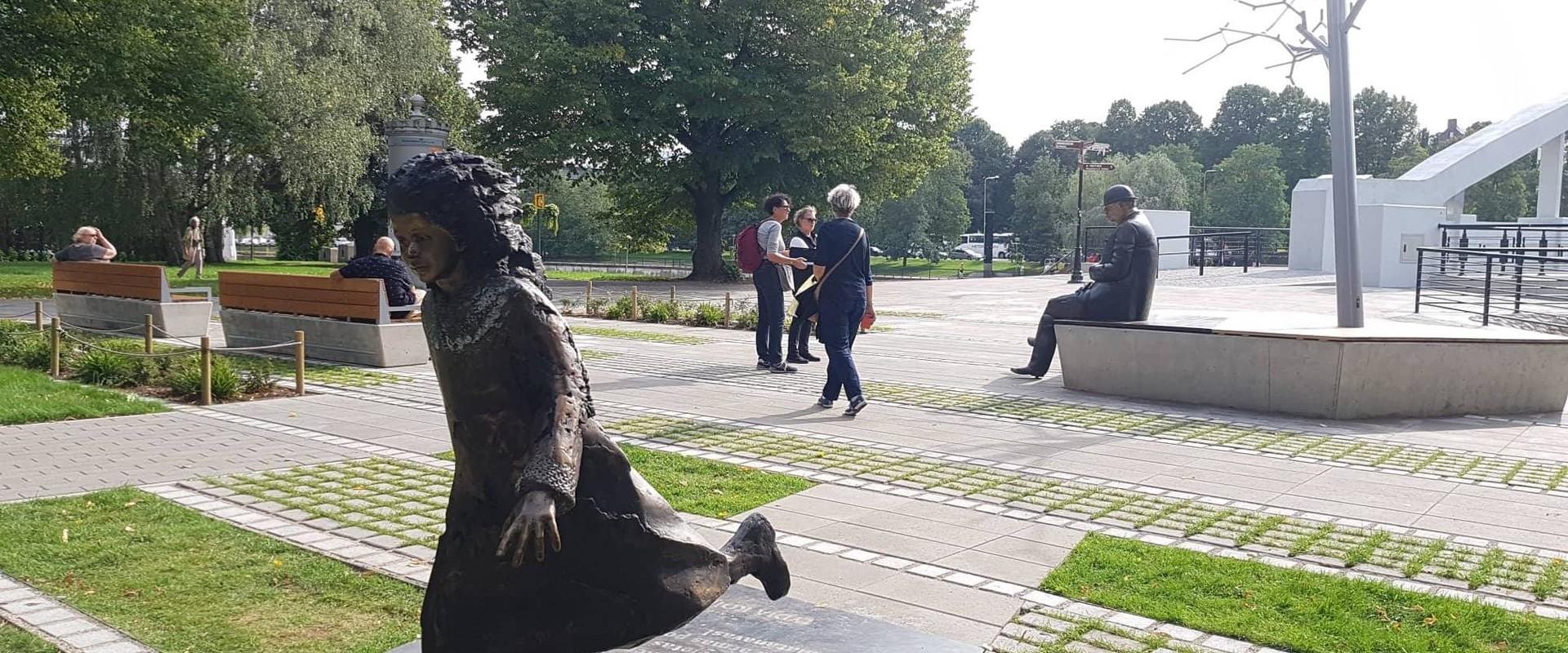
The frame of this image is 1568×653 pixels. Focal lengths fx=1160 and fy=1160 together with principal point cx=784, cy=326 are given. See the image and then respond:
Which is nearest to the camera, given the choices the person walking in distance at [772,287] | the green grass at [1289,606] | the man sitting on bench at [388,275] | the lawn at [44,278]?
the green grass at [1289,606]

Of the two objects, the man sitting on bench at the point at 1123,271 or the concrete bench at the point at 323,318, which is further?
the concrete bench at the point at 323,318

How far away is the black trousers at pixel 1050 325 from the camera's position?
1142cm

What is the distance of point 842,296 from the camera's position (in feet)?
30.8

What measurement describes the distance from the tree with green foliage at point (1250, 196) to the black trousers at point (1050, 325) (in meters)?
62.1

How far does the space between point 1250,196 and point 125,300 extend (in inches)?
2631

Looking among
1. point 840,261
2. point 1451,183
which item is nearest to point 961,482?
point 840,261

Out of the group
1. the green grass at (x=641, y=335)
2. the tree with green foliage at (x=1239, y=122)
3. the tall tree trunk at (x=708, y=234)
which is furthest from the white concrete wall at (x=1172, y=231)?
the tree with green foliage at (x=1239, y=122)

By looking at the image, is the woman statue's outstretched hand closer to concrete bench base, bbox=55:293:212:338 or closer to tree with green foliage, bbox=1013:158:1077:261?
concrete bench base, bbox=55:293:212:338

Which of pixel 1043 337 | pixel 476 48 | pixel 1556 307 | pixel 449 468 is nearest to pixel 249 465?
pixel 449 468

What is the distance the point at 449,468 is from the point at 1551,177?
3951 centimetres

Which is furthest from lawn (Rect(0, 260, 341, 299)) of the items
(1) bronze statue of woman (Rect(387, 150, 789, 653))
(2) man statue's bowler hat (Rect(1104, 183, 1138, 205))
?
(1) bronze statue of woman (Rect(387, 150, 789, 653))

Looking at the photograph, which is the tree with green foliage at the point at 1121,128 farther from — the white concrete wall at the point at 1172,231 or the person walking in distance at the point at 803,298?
the person walking in distance at the point at 803,298

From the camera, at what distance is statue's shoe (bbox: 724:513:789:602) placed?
12.1ft

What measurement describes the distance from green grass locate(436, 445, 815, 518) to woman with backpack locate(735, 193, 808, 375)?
492 cm
